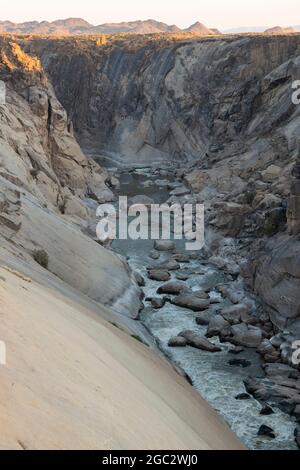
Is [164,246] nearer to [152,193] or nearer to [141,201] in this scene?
[141,201]

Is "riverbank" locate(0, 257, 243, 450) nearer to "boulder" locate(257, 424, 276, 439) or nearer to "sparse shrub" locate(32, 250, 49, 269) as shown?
"boulder" locate(257, 424, 276, 439)

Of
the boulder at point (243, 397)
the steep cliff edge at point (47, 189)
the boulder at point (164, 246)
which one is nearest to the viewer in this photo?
the boulder at point (243, 397)

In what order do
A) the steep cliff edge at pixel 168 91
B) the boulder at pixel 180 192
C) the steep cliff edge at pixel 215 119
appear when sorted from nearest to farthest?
the steep cliff edge at pixel 215 119 → the boulder at pixel 180 192 → the steep cliff edge at pixel 168 91

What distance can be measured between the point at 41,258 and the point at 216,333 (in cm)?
733

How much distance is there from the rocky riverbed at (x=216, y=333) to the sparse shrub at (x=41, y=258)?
183 inches

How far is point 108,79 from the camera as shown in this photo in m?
70.2

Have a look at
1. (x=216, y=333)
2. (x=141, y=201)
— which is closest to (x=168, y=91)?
(x=141, y=201)

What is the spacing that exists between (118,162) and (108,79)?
13.9 m

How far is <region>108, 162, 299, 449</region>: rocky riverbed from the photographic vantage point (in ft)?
57.7

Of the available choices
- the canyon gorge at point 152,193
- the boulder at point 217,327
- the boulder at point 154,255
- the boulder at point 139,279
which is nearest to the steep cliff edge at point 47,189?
the canyon gorge at point 152,193

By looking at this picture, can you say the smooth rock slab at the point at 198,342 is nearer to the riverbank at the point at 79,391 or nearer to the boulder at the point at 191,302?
the boulder at the point at 191,302

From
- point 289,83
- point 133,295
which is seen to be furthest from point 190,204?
point 133,295

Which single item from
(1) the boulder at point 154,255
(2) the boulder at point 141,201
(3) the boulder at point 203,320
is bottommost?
(3) the boulder at point 203,320

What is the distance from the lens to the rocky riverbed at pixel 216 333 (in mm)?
17594
